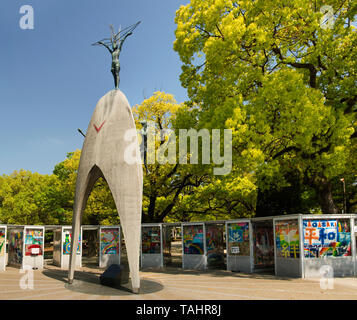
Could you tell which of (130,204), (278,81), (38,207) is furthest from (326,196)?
(38,207)

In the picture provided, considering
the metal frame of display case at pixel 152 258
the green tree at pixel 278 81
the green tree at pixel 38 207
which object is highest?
the green tree at pixel 278 81

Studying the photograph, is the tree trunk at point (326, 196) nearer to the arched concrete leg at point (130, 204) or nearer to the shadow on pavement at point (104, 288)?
the shadow on pavement at point (104, 288)

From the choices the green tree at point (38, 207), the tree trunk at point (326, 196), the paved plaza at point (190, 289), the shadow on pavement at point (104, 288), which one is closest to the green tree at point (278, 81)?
the tree trunk at point (326, 196)

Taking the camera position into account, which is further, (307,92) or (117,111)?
(307,92)

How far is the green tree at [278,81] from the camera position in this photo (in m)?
13.3

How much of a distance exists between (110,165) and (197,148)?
5.98m

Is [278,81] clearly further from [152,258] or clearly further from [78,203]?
[152,258]

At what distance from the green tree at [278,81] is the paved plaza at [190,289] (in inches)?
170

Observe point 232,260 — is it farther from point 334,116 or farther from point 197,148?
point 334,116

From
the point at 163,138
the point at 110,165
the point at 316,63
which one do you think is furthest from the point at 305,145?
the point at 163,138

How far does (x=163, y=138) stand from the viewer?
21.8 metres

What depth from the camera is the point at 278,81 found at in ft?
44.1

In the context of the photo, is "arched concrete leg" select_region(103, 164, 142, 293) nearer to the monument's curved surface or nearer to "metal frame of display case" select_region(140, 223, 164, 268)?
the monument's curved surface

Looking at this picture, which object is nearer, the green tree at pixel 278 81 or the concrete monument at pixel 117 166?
the concrete monument at pixel 117 166
